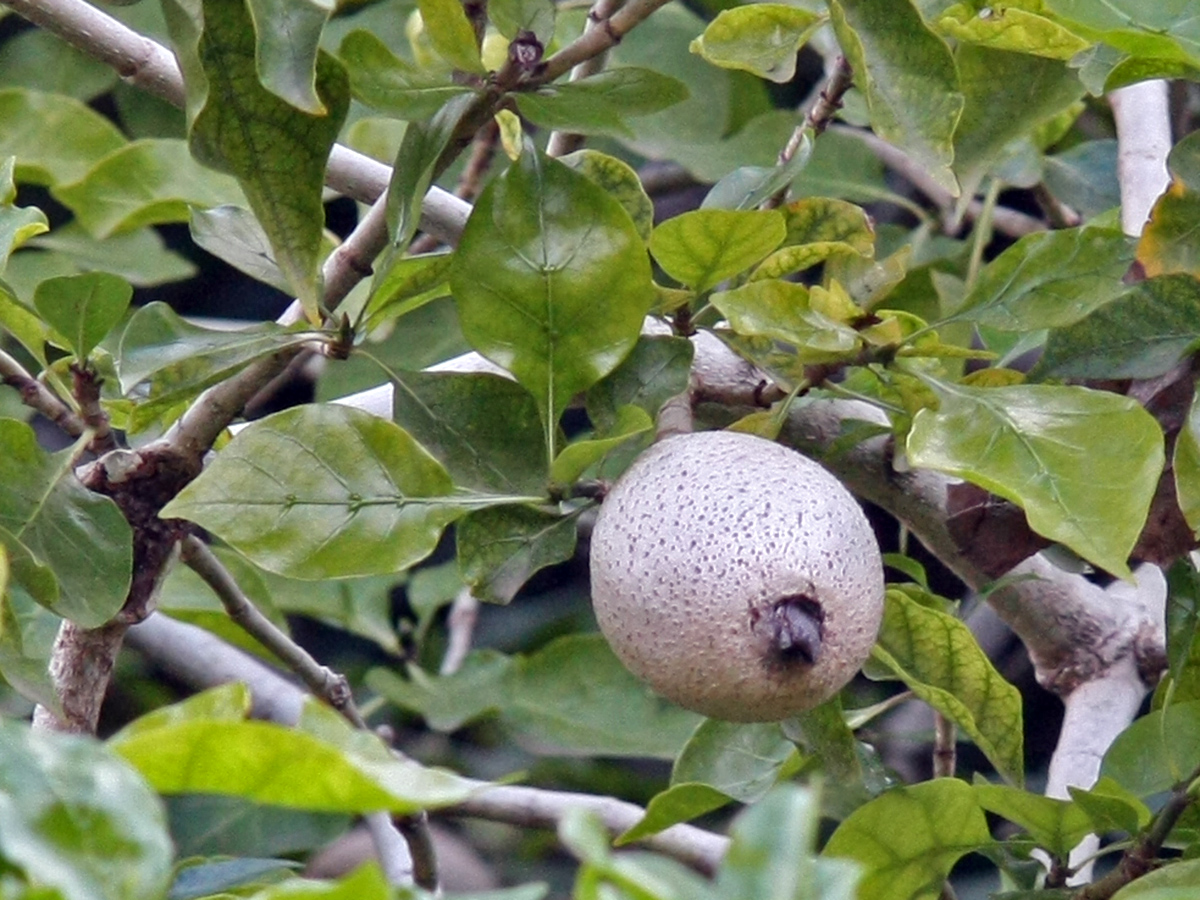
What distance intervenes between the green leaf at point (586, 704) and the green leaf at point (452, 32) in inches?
30.2

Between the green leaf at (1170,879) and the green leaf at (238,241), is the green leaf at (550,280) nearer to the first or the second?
the green leaf at (238,241)

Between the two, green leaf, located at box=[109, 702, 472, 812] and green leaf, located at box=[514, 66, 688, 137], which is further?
green leaf, located at box=[514, 66, 688, 137]

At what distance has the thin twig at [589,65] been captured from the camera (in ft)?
2.00

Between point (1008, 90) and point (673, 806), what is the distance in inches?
13.0

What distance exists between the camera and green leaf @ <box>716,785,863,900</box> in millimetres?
323

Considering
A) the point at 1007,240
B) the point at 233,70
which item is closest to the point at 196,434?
the point at 233,70

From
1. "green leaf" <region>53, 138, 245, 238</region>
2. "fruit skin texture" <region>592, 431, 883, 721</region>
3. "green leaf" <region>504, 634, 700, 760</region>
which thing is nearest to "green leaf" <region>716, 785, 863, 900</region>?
"fruit skin texture" <region>592, 431, 883, 721</region>

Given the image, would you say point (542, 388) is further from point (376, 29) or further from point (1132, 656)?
point (376, 29)

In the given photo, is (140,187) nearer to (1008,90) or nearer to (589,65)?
(589,65)

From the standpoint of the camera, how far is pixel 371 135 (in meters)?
1.18

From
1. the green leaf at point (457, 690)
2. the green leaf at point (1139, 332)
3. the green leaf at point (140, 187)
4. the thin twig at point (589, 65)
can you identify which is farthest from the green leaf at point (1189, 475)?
the green leaf at point (457, 690)

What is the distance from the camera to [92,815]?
35 centimetres

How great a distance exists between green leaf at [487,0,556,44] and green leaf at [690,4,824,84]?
63 millimetres

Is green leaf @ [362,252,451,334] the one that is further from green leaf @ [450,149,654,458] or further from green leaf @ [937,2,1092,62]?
green leaf @ [937,2,1092,62]
